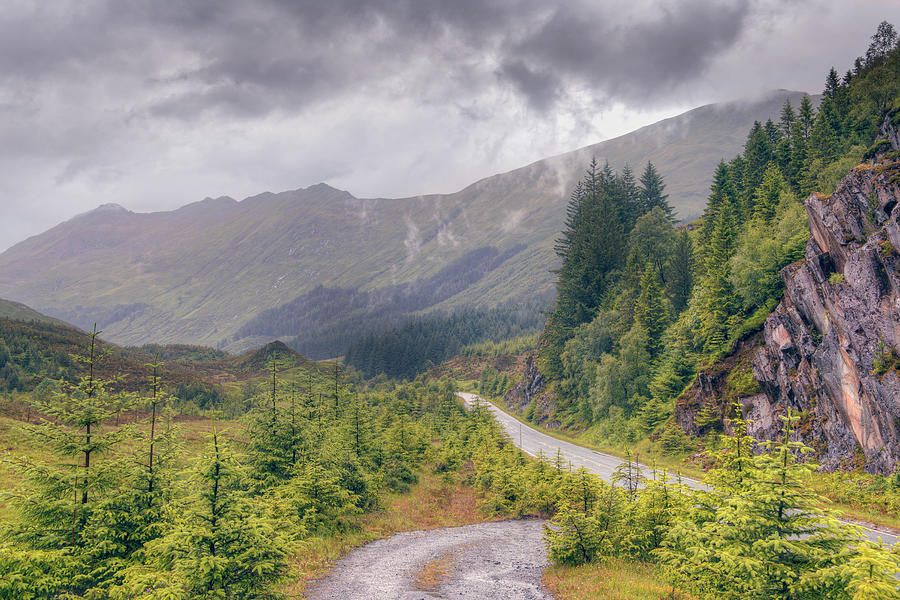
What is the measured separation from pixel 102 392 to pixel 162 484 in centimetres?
314

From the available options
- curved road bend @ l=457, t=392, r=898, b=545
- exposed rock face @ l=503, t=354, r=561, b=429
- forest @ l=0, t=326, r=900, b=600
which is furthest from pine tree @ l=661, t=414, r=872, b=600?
exposed rock face @ l=503, t=354, r=561, b=429

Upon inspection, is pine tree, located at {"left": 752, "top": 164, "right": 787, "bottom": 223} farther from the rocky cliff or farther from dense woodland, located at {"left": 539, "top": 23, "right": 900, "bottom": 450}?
the rocky cliff

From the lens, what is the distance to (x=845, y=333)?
98.7 feet

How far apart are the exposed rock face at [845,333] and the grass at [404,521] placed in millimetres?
23378

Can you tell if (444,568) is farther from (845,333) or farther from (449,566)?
(845,333)

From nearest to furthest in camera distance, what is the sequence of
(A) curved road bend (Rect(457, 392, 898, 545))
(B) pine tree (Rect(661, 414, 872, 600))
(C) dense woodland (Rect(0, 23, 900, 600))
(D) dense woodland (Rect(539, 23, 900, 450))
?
(B) pine tree (Rect(661, 414, 872, 600)), (C) dense woodland (Rect(0, 23, 900, 600)), (A) curved road bend (Rect(457, 392, 898, 545)), (D) dense woodland (Rect(539, 23, 900, 450))

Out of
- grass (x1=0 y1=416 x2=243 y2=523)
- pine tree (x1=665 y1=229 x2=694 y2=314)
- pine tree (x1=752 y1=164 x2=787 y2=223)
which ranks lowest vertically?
grass (x1=0 y1=416 x2=243 y2=523)

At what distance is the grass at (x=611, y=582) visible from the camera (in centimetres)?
1600

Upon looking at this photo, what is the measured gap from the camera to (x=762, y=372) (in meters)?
37.1

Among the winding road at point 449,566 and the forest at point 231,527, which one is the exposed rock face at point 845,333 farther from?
the forest at point 231,527

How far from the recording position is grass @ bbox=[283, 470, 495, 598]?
65.8 ft

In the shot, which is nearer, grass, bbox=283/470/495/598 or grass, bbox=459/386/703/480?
grass, bbox=283/470/495/598

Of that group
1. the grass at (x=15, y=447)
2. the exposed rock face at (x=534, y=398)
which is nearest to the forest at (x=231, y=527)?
the grass at (x=15, y=447)

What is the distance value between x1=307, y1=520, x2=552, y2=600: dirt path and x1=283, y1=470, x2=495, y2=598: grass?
0.56 meters
